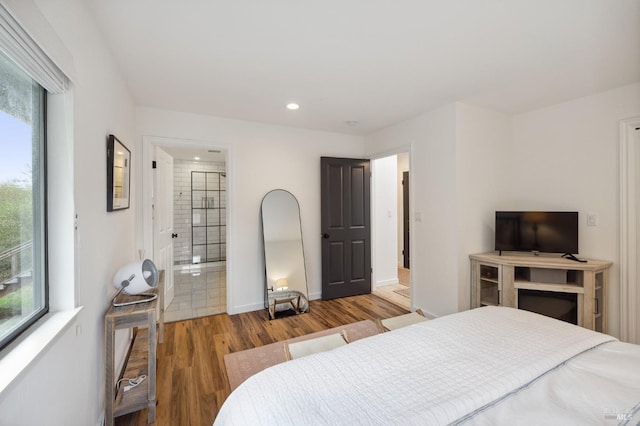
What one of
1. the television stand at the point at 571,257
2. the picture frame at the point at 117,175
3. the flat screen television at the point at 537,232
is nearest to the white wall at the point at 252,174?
the picture frame at the point at 117,175

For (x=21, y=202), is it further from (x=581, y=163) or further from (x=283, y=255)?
(x=581, y=163)

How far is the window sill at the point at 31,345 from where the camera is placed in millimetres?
826

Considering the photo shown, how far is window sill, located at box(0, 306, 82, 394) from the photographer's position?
826mm

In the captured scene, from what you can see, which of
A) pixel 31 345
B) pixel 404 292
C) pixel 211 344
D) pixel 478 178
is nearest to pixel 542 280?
pixel 478 178

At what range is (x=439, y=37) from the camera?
179cm

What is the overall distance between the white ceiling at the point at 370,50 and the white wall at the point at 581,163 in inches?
7.6

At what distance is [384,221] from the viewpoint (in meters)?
4.59

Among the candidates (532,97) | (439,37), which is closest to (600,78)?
(532,97)

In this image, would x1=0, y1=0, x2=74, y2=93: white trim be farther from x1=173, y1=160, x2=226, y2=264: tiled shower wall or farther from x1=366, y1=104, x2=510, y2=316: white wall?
x1=173, y1=160, x2=226, y2=264: tiled shower wall

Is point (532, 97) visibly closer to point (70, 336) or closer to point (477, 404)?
point (477, 404)

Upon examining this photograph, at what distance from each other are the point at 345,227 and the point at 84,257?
10.2 feet

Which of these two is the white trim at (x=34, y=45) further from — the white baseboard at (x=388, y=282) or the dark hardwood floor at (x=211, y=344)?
the white baseboard at (x=388, y=282)

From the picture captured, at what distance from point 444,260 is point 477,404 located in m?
2.24

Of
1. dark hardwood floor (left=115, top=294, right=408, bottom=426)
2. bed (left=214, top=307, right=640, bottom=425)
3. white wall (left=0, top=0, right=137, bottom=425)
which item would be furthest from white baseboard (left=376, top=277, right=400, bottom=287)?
white wall (left=0, top=0, right=137, bottom=425)
